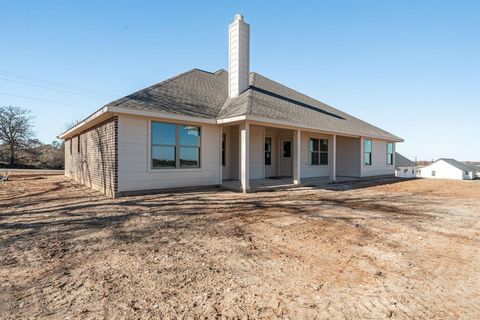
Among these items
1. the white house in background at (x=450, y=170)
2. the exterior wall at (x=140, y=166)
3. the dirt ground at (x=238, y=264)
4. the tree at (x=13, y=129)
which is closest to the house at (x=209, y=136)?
the exterior wall at (x=140, y=166)

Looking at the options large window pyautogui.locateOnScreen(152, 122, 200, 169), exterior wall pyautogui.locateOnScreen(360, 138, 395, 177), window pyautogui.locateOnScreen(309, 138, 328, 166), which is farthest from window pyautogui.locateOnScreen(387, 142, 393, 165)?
large window pyautogui.locateOnScreen(152, 122, 200, 169)

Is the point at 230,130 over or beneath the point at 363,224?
over

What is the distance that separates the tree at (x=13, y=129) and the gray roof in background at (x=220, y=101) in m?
29.3

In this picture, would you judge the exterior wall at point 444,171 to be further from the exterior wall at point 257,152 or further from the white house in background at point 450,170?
the exterior wall at point 257,152

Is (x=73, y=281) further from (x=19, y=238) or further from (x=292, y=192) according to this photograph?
(x=292, y=192)

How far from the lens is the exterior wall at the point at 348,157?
15242mm

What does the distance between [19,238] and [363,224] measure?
20.7 feet

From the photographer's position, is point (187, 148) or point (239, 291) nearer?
point (239, 291)

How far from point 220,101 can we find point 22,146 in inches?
1244

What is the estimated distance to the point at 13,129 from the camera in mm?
30703

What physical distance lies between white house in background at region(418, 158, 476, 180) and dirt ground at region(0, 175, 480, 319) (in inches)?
1385

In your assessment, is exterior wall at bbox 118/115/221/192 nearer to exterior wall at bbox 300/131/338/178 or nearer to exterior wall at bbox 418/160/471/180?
exterior wall at bbox 300/131/338/178

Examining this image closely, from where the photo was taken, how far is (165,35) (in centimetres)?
1354

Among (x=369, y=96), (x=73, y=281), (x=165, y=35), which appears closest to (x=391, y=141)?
(x=369, y=96)
